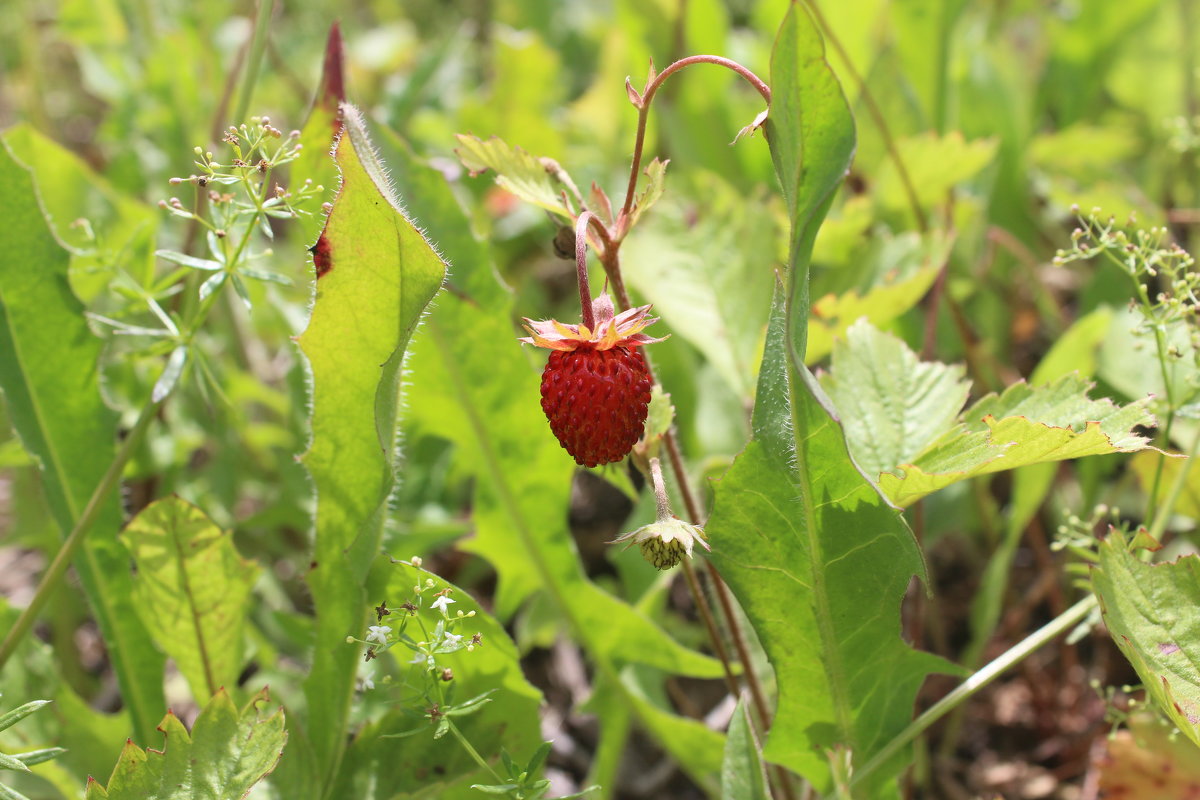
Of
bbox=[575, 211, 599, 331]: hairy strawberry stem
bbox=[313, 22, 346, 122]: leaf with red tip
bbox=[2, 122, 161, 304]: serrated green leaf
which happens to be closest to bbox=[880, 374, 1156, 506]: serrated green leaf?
bbox=[575, 211, 599, 331]: hairy strawberry stem

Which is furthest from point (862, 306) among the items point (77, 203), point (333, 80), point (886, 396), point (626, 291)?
point (77, 203)

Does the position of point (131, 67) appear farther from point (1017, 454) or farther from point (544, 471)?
point (1017, 454)

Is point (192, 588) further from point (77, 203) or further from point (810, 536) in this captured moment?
point (77, 203)

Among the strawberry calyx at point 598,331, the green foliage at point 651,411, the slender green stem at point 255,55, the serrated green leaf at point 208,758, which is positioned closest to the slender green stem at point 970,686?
the green foliage at point 651,411

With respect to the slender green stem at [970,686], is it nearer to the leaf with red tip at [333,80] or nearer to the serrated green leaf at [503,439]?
the serrated green leaf at [503,439]

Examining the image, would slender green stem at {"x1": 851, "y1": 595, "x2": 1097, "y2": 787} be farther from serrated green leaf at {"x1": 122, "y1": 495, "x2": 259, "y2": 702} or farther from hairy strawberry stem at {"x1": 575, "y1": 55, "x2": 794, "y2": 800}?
serrated green leaf at {"x1": 122, "y1": 495, "x2": 259, "y2": 702}
